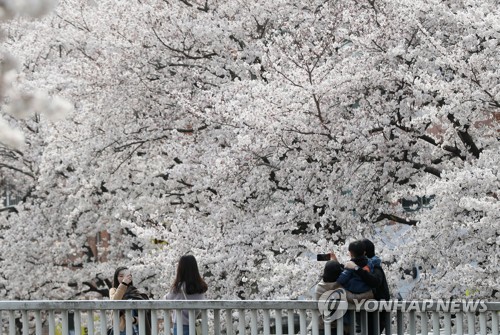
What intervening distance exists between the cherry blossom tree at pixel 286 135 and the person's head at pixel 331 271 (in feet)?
11.9

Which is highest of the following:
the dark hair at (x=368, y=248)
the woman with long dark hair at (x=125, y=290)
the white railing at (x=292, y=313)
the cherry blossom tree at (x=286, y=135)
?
the cherry blossom tree at (x=286, y=135)

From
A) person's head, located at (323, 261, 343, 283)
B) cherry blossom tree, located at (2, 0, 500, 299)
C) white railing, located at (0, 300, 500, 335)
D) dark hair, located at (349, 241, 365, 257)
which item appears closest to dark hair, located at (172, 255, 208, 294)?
white railing, located at (0, 300, 500, 335)

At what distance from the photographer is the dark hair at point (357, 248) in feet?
31.7

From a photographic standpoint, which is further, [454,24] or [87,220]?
[87,220]

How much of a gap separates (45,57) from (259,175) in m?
12.2

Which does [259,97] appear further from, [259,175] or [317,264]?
[317,264]

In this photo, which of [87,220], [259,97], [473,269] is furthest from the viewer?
[87,220]

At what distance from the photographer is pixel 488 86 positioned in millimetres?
14242

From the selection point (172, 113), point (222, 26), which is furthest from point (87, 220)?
point (222, 26)

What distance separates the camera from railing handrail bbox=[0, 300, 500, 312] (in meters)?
9.14

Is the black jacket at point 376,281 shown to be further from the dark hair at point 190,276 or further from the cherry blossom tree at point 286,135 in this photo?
the cherry blossom tree at point 286,135
